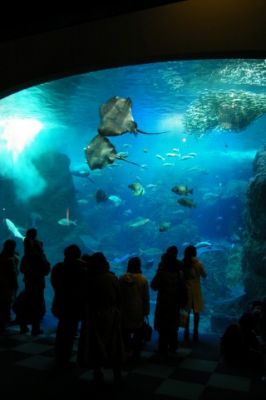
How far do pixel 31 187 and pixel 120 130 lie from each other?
15.9 m

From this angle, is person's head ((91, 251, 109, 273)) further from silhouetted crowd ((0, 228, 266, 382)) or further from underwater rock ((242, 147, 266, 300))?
underwater rock ((242, 147, 266, 300))

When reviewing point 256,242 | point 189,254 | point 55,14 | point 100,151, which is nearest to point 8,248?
point 189,254

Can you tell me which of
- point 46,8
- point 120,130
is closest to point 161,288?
point 46,8

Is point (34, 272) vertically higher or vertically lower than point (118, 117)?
lower

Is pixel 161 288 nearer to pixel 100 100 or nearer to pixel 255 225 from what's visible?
pixel 255 225

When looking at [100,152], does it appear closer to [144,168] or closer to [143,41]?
[144,168]

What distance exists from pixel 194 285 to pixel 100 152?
6.88 metres

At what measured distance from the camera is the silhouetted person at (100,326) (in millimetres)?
4379

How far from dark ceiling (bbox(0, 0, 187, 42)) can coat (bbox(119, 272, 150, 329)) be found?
4091mm

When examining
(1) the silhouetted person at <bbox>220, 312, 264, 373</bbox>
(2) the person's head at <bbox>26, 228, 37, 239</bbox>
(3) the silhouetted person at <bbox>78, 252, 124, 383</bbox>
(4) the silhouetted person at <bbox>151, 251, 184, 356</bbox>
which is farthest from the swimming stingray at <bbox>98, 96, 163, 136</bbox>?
(3) the silhouetted person at <bbox>78, 252, 124, 383</bbox>

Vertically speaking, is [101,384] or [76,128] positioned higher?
[76,128]

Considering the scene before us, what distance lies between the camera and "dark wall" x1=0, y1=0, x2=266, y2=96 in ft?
13.2

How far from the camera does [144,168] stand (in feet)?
65.5

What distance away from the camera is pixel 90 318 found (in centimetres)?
446
